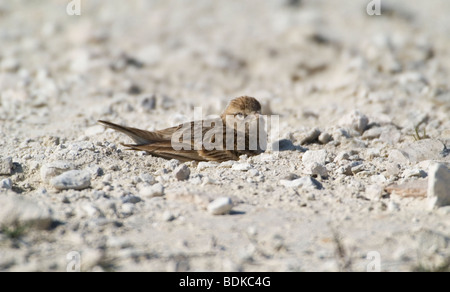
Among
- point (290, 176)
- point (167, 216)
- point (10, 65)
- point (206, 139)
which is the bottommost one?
point (167, 216)

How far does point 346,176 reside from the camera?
447cm

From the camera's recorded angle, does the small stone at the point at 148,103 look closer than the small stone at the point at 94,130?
No

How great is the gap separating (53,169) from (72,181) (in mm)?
337

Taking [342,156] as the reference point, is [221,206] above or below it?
below

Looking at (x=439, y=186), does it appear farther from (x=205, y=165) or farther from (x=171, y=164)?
(x=171, y=164)

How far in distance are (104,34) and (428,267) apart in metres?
7.83

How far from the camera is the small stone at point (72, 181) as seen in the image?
408 cm

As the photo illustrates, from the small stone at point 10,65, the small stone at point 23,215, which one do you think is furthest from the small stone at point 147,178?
the small stone at point 10,65

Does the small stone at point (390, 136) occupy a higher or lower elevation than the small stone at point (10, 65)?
lower

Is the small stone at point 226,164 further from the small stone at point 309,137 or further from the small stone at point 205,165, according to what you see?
the small stone at point 309,137

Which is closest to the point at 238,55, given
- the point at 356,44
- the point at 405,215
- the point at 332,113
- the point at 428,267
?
the point at 356,44

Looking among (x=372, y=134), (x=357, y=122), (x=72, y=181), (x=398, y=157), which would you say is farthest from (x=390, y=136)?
(x=72, y=181)

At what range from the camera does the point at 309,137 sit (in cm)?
549
